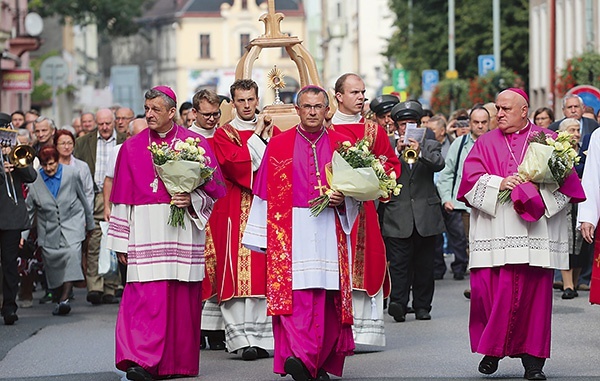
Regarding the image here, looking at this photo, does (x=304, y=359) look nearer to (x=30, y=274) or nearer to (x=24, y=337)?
(x=24, y=337)

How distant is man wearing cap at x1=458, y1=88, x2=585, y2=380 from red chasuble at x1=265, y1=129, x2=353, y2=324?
2.98ft

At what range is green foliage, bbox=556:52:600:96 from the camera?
1160 inches

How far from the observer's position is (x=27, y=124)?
26297 mm

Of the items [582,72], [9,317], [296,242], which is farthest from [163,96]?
[582,72]

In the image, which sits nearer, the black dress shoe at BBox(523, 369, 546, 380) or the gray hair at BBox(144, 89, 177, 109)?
the black dress shoe at BBox(523, 369, 546, 380)

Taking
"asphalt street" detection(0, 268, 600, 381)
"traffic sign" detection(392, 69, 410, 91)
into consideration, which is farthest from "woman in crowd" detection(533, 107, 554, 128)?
"traffic sign" detection(392, 69, 410, 91)

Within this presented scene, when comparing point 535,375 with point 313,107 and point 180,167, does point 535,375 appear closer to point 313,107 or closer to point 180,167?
point 313,107

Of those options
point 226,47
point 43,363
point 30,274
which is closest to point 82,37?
point 226,47

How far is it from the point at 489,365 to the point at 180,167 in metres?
2.50

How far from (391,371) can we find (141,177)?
7.40 feet

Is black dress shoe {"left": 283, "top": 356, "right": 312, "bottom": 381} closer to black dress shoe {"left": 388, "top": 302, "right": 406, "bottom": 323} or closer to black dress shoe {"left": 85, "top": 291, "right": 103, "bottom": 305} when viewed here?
black dress shoe {"left": 388, "top": 302, "right": 406, "bottom": 323}

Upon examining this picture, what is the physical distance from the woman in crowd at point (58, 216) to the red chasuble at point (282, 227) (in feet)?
23.3

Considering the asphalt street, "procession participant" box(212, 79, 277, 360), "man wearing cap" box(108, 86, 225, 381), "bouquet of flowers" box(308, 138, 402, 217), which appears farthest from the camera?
"procession participant" box(212, 79, 277, 360)

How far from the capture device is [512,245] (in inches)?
464
